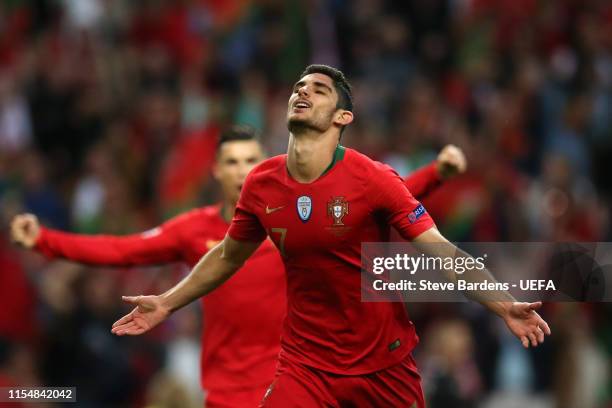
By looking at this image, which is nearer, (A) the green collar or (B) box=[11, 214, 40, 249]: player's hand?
(A) the green collar

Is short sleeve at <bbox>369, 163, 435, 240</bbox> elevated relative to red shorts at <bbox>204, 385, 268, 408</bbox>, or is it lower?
elevated

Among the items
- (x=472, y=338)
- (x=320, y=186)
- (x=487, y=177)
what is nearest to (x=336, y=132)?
(x=320, y=186)

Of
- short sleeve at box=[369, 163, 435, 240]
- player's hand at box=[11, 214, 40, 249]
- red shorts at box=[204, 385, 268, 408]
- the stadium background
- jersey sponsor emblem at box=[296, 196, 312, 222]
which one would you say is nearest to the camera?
short sleeve at box=[369, 163, 435, 240]

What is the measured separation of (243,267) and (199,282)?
44.0 inches

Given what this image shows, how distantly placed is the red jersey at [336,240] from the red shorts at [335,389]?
5 centimetres

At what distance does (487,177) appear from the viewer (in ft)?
41.5

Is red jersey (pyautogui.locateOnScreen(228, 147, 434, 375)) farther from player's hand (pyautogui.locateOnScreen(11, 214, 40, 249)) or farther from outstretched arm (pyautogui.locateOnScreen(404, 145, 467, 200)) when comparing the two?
player's hand (pyautogui.locateOnScreen(11, 214, 40, 249))

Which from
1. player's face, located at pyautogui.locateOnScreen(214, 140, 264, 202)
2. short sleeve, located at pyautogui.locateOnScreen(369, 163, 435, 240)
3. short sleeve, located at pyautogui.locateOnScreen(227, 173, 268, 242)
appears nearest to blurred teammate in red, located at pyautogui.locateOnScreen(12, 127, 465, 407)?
player's face, located at pyautogui.locateOnScreen(214, 140, 264, 202)

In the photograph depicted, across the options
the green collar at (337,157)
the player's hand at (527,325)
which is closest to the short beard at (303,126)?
the green collar at (337,157)

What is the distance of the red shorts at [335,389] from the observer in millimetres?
6531

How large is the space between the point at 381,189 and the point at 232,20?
974 cm

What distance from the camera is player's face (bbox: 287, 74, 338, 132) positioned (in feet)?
21.4

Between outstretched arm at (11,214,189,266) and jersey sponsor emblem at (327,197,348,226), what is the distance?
2037 mm

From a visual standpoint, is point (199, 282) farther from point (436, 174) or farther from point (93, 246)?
point (436, 174)
